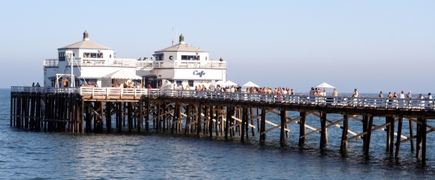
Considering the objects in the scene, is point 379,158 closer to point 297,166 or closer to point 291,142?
point 297,166

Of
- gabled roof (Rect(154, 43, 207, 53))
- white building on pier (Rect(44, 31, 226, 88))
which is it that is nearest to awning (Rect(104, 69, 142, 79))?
white building on pier (Rect(44, 31, 226, 88))

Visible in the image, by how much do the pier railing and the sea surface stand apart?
112 inches

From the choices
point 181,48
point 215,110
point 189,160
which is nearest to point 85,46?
point 181,48

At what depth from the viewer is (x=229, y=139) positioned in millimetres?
56938

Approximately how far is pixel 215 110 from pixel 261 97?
8.78m

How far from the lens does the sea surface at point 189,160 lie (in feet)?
132

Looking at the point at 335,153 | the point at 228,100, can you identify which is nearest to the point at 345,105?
the point at 335,153

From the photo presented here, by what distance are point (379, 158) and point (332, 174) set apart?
7.51 metres

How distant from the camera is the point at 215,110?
61125 mm

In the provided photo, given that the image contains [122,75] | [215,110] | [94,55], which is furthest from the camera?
→ [94,55]

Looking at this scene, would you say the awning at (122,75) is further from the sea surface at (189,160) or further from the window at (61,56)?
the sea surface at (189,160)

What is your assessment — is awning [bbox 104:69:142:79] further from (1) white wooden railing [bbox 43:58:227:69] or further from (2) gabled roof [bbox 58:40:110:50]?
(2) gabled roof [bbox 58:40:110:50]

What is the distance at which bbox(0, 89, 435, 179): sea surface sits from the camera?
40.2 meters

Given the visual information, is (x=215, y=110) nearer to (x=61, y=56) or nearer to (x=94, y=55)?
(x=94, y=55)
